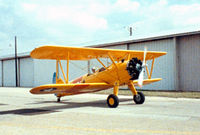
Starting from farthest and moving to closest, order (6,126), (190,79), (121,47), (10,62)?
(10,62) < (121,47) < (190,79) < (6,126)

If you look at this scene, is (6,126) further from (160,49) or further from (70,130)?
(160,49)

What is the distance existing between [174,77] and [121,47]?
669cm

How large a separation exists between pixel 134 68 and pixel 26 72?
31261mm

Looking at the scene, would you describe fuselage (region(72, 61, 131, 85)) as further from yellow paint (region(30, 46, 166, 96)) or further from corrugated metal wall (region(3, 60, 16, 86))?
corrugated metal wall (region(3, 60, 16, 86))

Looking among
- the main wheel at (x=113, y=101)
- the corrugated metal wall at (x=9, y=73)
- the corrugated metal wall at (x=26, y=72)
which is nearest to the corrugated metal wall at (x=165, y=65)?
the main wheel at (x=113, y=101)

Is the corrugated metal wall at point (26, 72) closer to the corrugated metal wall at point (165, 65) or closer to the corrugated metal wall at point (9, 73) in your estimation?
the corrugated metal wall at point (9, 73)

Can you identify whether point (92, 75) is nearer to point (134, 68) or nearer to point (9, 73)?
point (134, 68)

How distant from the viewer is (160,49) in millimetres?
22641

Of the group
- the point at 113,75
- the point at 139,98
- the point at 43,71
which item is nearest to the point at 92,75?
the point at 113,75

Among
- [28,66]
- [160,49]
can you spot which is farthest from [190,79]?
[28,66]

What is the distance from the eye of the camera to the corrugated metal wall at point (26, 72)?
126 feet

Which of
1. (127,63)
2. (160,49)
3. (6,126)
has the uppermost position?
(160,49)

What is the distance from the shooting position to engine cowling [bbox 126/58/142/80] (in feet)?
36.3

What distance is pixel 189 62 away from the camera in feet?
68.4
